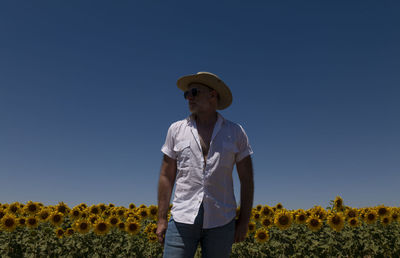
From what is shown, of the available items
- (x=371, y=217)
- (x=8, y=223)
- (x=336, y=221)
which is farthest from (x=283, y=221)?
(x=8, y=223)

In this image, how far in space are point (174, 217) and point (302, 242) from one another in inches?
202

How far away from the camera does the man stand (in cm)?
365

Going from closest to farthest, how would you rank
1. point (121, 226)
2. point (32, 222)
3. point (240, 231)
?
point (240, 231)
point (121, 226)
point (32, 222)

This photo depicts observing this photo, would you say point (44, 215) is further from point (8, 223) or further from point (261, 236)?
point (261, 236)

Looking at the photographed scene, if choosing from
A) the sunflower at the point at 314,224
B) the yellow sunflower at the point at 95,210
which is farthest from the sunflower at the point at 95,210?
the sunflower at the point at 314,224

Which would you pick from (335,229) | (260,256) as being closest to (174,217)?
(260,256)

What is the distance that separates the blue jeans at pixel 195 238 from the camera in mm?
3625

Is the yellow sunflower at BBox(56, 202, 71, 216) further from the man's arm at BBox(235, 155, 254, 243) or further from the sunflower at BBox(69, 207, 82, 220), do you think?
the man's arm at BBox(235, 155, 254, 243)

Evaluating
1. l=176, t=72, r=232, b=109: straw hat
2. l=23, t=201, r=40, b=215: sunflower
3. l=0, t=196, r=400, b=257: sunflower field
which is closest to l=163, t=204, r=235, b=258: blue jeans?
l=176, t=72, r=232, b=109: straw hat

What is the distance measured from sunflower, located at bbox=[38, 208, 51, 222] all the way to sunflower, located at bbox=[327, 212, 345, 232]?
7437 mm

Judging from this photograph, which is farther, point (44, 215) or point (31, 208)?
point (31, 208)

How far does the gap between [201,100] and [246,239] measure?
17.8ft

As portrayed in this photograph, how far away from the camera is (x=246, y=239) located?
27.7 feet

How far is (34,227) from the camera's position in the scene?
353 inches
